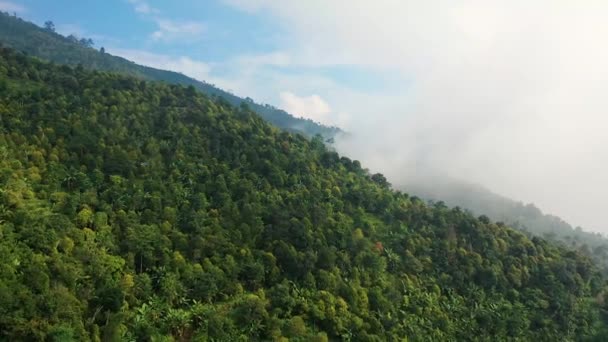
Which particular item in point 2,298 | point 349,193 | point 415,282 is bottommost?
point 2,298

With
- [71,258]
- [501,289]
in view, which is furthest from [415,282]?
[71,258]

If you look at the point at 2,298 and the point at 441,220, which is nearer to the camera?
the point at 2,298

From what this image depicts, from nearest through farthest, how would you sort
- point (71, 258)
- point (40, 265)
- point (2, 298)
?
point (2, 298) < point (40, 265) < point (71, 258)

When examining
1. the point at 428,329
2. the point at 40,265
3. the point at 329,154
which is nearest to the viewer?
the point at 40,265

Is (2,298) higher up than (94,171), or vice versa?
(94,171)

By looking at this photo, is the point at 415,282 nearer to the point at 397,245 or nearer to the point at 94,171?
the point at 397,245

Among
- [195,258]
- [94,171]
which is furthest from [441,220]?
[94,171]
